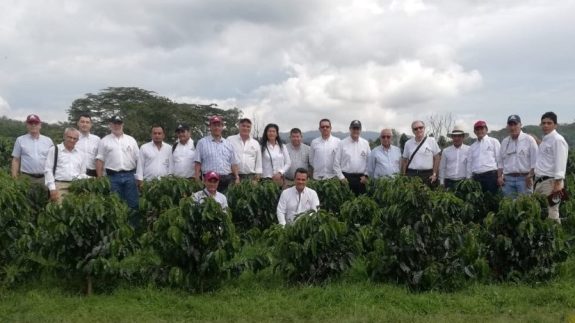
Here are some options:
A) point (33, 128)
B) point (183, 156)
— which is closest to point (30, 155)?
point (33, 128)

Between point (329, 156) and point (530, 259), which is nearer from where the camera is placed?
point (530, 259)

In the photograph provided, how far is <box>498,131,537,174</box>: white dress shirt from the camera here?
8812 millimetres

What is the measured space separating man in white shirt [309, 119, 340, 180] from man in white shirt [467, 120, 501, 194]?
226 cm

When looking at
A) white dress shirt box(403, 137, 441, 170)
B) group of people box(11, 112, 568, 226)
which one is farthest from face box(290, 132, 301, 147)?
white dress shirt box(403, 137, 441, 170)

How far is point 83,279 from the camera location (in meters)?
6.83

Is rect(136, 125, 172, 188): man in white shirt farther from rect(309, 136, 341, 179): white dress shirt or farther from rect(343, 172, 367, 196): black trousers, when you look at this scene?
rect(343, 172, 367, 196): black trousers

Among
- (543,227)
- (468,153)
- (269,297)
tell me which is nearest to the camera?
(269,297)

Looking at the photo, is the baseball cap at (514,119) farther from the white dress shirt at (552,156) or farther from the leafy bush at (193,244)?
the leafy bush at (193,244)

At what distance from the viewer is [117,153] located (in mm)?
9250

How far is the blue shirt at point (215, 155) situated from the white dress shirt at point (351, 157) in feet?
5.80

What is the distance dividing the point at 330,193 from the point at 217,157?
185 cm

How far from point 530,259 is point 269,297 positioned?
3198 millimetres

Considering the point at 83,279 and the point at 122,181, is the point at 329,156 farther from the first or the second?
the point at 83,279

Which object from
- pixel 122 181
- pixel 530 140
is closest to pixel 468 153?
pixel 530 140
